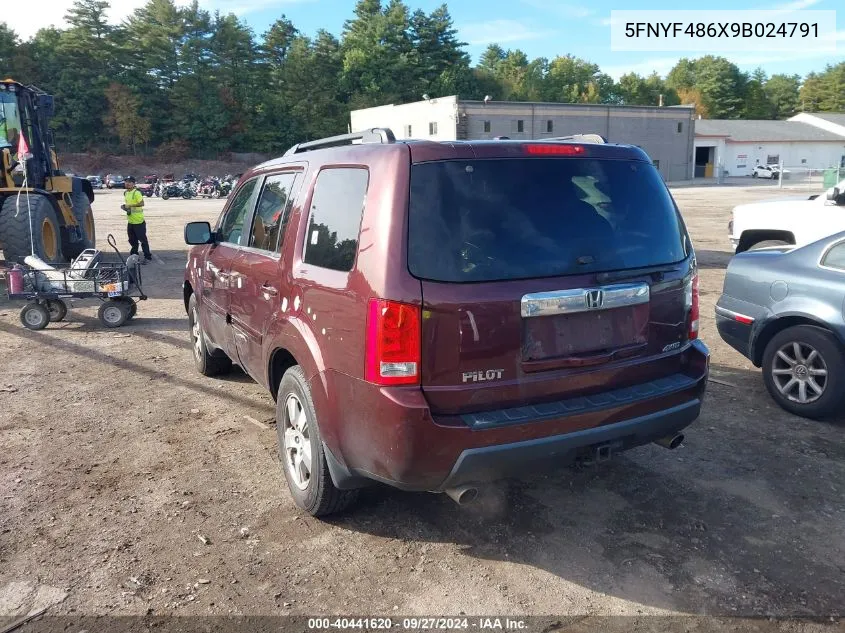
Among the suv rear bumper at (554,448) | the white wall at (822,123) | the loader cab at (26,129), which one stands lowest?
the suv rear bumper at (554,448)

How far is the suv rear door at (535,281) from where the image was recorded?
2.95m

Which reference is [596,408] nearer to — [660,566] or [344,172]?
[660,566]

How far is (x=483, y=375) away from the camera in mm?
3010

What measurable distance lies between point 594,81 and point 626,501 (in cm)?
10871

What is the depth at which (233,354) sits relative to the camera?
198 inches

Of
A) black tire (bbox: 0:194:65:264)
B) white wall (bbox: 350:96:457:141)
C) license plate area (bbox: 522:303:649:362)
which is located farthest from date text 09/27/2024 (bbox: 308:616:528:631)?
white wall (bbox: 350:96:457:141)

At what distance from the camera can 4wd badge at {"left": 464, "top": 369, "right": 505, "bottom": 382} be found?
→ 2982mm

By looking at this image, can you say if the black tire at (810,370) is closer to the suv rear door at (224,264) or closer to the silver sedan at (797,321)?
the silver sedan at (797,321)

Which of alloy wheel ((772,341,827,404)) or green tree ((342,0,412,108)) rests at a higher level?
green tree ((342,0,412,108))

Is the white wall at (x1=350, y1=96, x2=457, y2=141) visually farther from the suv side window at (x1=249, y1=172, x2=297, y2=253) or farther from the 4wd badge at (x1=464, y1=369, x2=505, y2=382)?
the 4wd badge at (x1=464, y1=369, x2=505, y2=382)

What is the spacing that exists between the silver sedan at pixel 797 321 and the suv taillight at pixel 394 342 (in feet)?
11.9

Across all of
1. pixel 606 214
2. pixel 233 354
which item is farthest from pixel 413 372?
pixel 233 354

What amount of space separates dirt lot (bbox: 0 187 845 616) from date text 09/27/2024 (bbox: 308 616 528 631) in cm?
7

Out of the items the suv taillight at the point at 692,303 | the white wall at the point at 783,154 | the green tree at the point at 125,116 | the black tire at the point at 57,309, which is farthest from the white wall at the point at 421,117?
the suv taillight at the point at 692,303
